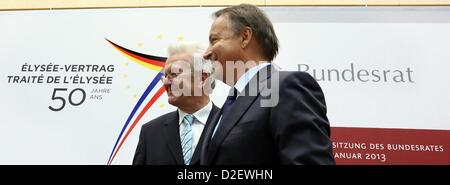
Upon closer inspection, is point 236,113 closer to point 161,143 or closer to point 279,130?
point 279,130

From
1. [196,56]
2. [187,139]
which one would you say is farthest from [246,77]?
[196,56]

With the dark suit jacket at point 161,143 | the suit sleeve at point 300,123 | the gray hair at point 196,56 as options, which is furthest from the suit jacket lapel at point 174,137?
the suit sleeve at point 300,123

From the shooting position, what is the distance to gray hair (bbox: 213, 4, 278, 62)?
1.00 m

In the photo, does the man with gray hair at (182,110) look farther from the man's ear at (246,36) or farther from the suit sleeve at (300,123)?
the suit sleeve at (300,123)

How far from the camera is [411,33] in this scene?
67.4 inches

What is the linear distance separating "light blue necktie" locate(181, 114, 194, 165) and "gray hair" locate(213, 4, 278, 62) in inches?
22.8

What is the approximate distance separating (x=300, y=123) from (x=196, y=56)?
987 millimetres

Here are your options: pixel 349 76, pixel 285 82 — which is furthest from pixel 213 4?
pixel 285 82

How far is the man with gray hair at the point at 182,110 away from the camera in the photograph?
4.64 ft

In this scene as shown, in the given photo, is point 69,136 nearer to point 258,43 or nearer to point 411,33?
point 258,43

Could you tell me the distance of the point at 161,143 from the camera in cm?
142

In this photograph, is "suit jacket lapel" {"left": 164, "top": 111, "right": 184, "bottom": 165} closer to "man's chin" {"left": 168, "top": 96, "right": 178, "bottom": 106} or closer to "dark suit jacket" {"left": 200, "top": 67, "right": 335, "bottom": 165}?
"man's chin" {"left": 168, "top": 96, "right": 178, "bottom": 106}

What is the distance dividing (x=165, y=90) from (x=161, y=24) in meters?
0.39
